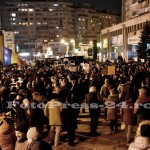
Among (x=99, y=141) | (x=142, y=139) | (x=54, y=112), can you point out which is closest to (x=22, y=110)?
(x=54, y=112)

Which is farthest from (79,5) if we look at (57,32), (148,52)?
(148,52)

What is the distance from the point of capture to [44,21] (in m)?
168

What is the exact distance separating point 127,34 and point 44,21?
108 metres

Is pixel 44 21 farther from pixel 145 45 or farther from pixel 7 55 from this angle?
pixel 7 55

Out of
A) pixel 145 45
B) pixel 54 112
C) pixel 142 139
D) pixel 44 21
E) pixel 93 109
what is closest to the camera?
pixel 142 139

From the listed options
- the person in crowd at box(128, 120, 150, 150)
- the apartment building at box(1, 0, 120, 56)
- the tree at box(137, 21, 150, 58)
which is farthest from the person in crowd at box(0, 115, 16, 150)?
the apartment building at box(1, 0, 120, 56)

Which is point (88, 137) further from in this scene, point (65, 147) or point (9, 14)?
point (9, 14)

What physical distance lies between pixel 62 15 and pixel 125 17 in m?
80.1

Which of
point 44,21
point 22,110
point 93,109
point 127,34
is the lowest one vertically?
point 93,109

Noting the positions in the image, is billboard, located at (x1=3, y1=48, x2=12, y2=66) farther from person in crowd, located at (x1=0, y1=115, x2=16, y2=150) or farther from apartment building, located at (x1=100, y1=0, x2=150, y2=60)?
apartment building, located at (x1=100, y1=0, x2=150, y2=60)

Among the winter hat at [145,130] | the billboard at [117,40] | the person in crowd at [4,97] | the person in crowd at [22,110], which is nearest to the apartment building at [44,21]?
the billboard at [117,40]

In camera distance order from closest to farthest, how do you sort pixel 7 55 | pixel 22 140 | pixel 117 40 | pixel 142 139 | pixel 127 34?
pixel 142 139, pixel 22 140, pixel 7 55, pixel 127 34, pixel 117 40

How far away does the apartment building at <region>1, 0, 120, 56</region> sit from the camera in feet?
533

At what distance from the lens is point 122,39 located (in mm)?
65750
